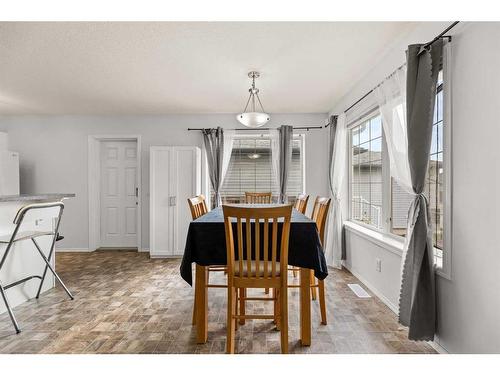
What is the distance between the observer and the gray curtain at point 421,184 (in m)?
1.92

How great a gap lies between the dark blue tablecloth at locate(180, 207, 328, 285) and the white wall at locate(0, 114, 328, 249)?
3257 mm

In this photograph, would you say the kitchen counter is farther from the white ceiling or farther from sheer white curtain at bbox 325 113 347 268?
sheer white curtain at bbox 325 113 347 268

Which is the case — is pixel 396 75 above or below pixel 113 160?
above

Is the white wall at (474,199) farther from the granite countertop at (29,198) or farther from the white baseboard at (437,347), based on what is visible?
the granite countertop at (29,198)

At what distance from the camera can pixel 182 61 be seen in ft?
9.64

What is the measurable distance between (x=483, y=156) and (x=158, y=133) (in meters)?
4.63

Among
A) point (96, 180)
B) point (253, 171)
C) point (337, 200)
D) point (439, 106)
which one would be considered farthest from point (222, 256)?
point (96, 180)

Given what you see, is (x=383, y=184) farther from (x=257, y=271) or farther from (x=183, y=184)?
(x=183, y=184)

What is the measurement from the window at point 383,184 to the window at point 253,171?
117 centimetres

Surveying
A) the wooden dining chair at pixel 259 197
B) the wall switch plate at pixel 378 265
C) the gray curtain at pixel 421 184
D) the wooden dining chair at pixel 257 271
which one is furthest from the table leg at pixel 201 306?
the wooden dining chair at pixel 259 197

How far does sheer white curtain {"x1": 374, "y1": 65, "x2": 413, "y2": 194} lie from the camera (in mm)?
2252

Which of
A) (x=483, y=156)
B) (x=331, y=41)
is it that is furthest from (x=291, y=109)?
(x=483, y=156)

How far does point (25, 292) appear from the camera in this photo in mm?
2930

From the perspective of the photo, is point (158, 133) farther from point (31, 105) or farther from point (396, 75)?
point (396, 75)
